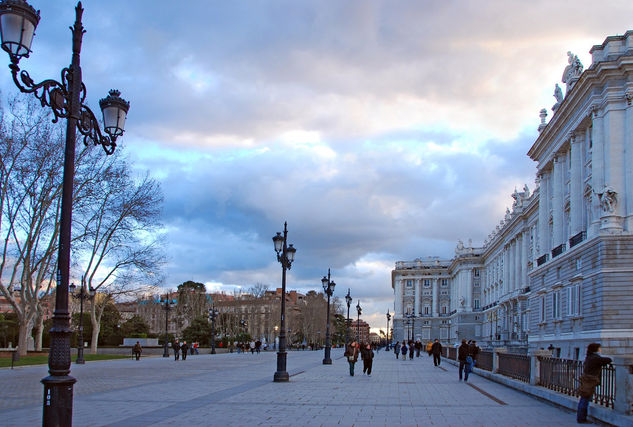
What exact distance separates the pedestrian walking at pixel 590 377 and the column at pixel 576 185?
3622 centimetres

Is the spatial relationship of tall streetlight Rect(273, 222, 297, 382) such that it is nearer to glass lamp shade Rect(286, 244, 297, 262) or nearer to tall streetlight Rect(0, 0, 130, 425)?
glass lamp shade Rect(286, 244, 297, 262)

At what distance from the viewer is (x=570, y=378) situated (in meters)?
14.6

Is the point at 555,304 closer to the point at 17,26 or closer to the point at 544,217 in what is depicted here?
the point at 544,217

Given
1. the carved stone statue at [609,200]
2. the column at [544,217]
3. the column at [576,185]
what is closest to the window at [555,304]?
the column at [576,185]

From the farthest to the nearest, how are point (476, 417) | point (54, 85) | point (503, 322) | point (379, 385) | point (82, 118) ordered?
point (503, 322), point (379, 385), point (476, 417), point (82, 118), point (54, 85)

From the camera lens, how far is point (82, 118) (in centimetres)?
952

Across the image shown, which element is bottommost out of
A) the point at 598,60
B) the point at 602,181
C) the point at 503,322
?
the point at 503,322

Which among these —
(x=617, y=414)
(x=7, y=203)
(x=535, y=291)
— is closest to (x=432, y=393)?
(x=617, y=414)

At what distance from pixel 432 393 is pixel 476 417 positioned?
5.97 meters

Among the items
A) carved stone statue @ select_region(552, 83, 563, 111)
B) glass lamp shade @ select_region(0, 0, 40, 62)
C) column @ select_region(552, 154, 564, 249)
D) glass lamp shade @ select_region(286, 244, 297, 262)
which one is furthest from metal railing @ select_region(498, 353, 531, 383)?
carved stone statue @ select_region(552, 83, 563, 111)

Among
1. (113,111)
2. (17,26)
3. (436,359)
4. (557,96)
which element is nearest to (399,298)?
(557,96)

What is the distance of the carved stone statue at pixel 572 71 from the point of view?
46.3 metres

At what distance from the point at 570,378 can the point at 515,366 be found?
6333mm

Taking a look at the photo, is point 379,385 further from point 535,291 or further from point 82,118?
point 535,291
